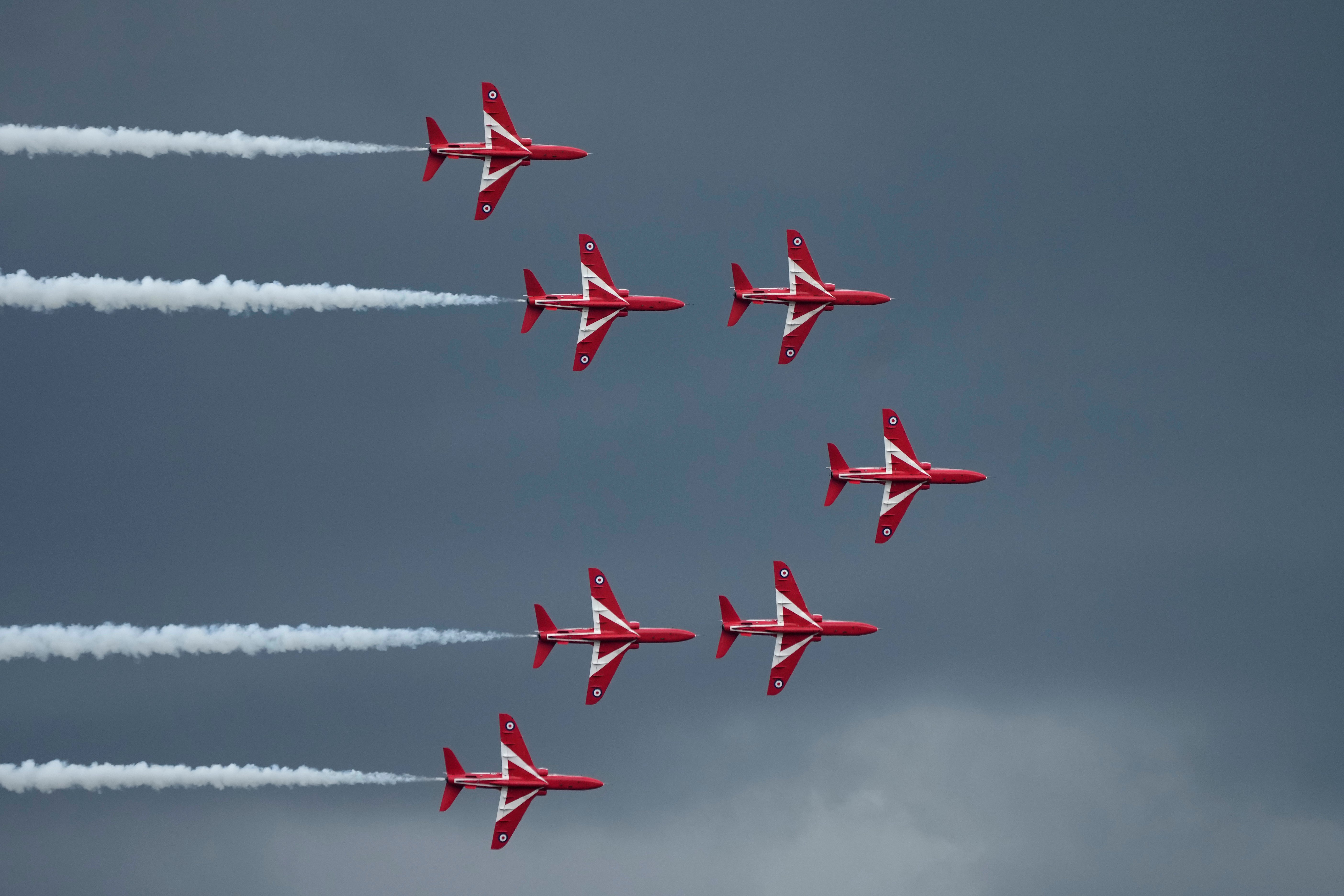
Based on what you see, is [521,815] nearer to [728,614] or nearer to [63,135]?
[728,614]

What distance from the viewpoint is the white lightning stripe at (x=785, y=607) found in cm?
13612

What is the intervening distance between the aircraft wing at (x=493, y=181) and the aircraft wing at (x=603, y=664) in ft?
78.7

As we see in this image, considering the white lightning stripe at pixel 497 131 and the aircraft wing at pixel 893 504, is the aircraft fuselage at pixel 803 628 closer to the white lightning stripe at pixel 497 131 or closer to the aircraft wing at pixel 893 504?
the aircraft wing at pixel 893 504

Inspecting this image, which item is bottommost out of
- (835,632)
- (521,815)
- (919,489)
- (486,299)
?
(521,815)

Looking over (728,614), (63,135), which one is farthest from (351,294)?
(728,614)

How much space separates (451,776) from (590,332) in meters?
25.5

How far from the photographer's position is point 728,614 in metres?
132

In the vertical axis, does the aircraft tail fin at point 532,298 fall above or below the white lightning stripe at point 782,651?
above

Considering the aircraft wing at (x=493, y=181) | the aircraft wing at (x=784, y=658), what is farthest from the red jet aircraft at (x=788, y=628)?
the aircraft wing at (x=493, y=181)

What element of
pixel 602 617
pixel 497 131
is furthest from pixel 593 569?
pixel 497 131

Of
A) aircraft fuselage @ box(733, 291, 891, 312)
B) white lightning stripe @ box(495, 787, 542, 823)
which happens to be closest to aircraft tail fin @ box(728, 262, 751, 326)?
aircraft fuselage @ box(733, 291, 891, 312)

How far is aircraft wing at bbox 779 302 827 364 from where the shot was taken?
136625mm

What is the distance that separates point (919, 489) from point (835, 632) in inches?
368

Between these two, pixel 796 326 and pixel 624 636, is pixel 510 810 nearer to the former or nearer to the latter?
pixel 624 636
